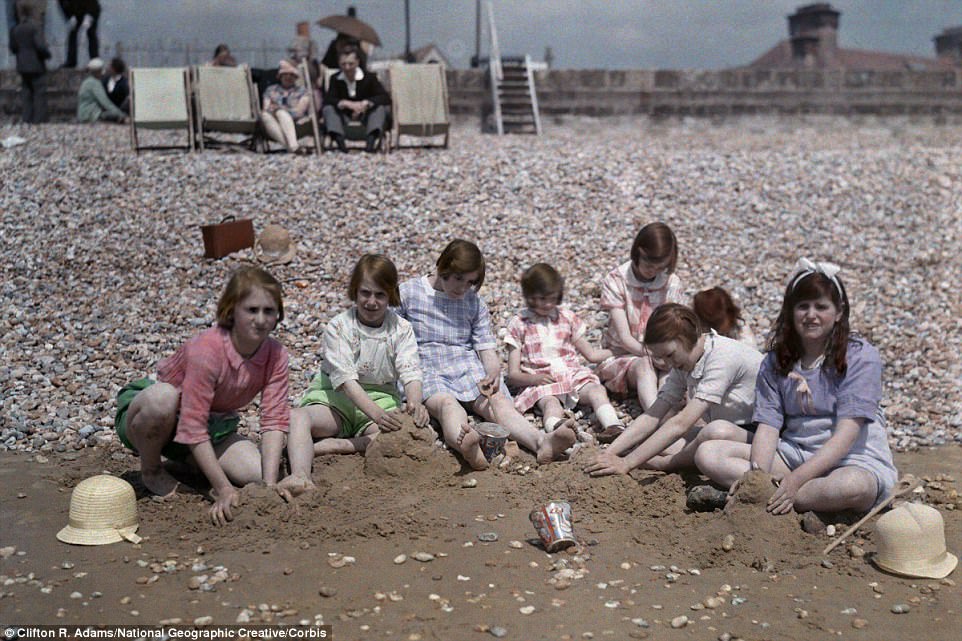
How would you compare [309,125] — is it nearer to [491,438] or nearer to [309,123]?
[309,123]

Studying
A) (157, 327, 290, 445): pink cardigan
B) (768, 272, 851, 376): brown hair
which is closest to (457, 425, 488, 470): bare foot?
(157, 327, 290, 445): pink cardigan

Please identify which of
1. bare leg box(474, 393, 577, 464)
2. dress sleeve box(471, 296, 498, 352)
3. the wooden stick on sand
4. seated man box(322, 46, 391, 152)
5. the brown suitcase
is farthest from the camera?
seated man box(322, 46, 391, 152)

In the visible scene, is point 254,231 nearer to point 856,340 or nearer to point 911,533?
point 856,340

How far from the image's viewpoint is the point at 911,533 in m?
3.87

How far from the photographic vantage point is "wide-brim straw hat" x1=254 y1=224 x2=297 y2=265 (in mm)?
8234

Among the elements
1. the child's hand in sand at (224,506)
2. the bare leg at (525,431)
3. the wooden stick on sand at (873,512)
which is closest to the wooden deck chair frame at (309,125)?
the bare leg at (525,431)

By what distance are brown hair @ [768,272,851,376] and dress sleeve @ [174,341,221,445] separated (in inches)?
104

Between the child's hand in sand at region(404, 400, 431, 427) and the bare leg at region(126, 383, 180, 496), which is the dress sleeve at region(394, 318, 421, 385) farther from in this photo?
the bare leg at region(126, 383, 180, 496)

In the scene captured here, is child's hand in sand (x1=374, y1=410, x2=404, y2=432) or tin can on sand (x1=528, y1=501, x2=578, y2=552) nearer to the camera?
tin can on sand (x1=528, y1=501, x2=578, y2=552)

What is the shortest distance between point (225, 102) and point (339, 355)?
8.06 m

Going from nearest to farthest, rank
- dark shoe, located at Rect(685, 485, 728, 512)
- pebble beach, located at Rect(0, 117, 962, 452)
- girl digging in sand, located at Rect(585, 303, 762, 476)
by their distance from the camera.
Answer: dark shoe, located at Rect(685, 485, 728, 512) < girl digging in sand, located at Rect(585, 303, 762, 476) < pebble beach, located at Rect(0, 117, 962, 452)

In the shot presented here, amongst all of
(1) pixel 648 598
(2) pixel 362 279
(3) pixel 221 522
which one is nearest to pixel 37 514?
(3) pixel 221 522

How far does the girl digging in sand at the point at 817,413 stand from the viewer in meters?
4.30

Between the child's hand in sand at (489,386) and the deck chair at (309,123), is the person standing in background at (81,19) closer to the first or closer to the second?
the deck chair at (309,123)
